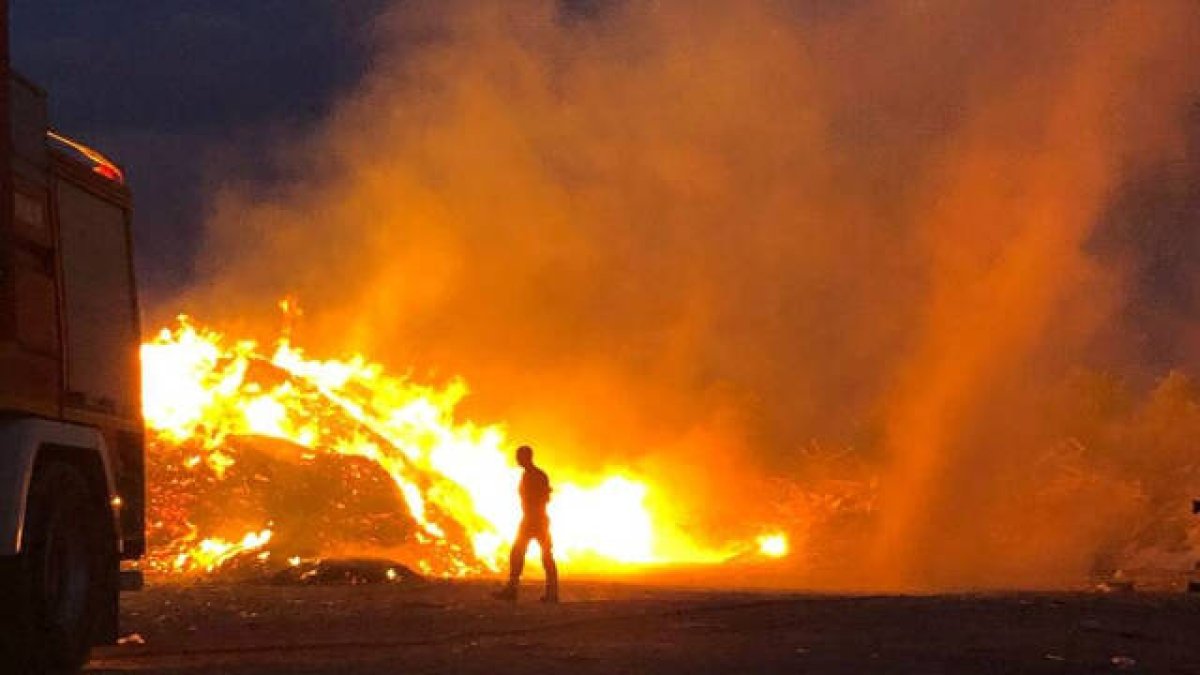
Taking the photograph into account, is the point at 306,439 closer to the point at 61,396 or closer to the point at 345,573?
the point at 345,573

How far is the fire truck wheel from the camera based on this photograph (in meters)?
9.99

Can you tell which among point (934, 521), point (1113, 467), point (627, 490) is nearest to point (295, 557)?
point (934, 521)

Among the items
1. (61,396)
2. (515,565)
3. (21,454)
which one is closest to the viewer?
(21,454)

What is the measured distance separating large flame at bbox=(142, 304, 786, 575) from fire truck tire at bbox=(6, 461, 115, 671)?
22.3 m

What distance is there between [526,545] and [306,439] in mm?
22792

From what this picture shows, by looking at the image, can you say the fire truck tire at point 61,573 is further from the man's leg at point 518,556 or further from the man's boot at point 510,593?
the man's leg at point 518,556

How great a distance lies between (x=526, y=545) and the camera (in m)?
18.7

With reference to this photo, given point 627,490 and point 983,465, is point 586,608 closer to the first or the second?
point 983,465

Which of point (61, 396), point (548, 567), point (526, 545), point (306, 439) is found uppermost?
point (306, 439)

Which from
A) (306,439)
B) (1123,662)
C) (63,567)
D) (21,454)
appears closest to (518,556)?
(63,567)

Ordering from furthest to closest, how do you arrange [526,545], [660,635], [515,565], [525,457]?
[525,457] → [526,545] → [515,565] → [660,635]

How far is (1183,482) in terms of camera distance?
192ft

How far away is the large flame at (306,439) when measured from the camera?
35906 mm

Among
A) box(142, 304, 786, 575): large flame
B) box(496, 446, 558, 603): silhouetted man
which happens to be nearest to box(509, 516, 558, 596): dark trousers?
box(496, 446, 558, 603): silhouetted man
